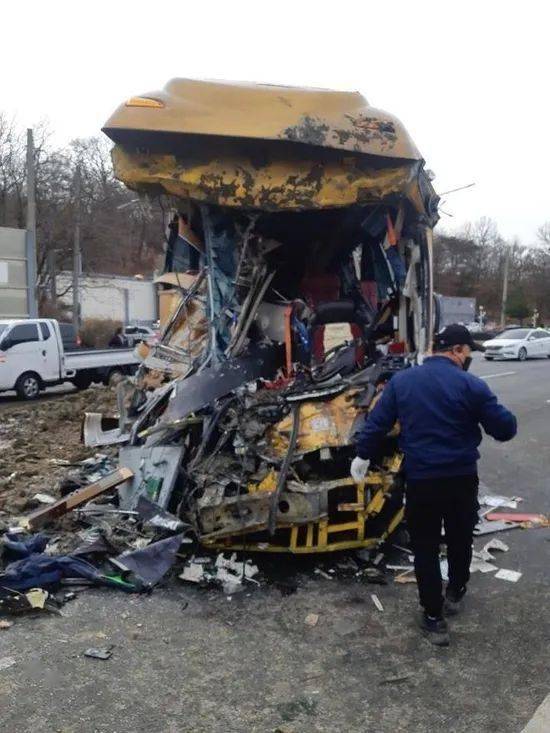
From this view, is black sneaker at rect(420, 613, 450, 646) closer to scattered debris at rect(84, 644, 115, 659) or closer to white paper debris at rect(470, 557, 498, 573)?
white paper debris at rect(470, 557, 498, 573)

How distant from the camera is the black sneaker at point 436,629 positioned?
366 cm

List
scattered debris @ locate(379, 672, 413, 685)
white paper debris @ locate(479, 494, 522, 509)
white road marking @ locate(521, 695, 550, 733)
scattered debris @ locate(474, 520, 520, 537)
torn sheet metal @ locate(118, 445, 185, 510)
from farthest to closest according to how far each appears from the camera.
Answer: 1. white paper debris @ locate(479, 494, 522, 509)
2. scattered debris @ locate(474, 520, 520, 537)
3. torn sheet metal @ locate(118, 445, 185, 510)
4. scattered debris @ locate(379, 672, 413, 685)
5. white road marking @ locate(521, 695, 550, 733)

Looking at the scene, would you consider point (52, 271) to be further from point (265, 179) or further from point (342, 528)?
point (342, 528)

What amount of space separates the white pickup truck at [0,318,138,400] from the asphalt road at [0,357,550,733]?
10466 mm

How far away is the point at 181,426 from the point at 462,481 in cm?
212

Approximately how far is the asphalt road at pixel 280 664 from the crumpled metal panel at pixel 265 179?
8.87 ft

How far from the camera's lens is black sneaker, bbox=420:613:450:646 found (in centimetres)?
366

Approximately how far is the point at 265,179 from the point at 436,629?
10.6ft

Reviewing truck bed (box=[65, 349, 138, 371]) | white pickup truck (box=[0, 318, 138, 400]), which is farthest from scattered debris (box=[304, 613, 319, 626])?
truck bed (box=[65, 349, 138, 371])

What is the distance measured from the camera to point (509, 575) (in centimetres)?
464

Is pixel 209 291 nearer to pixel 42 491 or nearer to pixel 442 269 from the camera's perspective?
pixel 42 491

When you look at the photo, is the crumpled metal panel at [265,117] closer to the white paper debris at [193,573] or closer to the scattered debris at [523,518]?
the white paper debris at [193,573]

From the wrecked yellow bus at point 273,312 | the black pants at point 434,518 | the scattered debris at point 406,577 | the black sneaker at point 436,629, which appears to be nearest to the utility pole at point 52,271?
the wrecked yellow bus at point 273,312

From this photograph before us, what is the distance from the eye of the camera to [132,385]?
6.30 m
